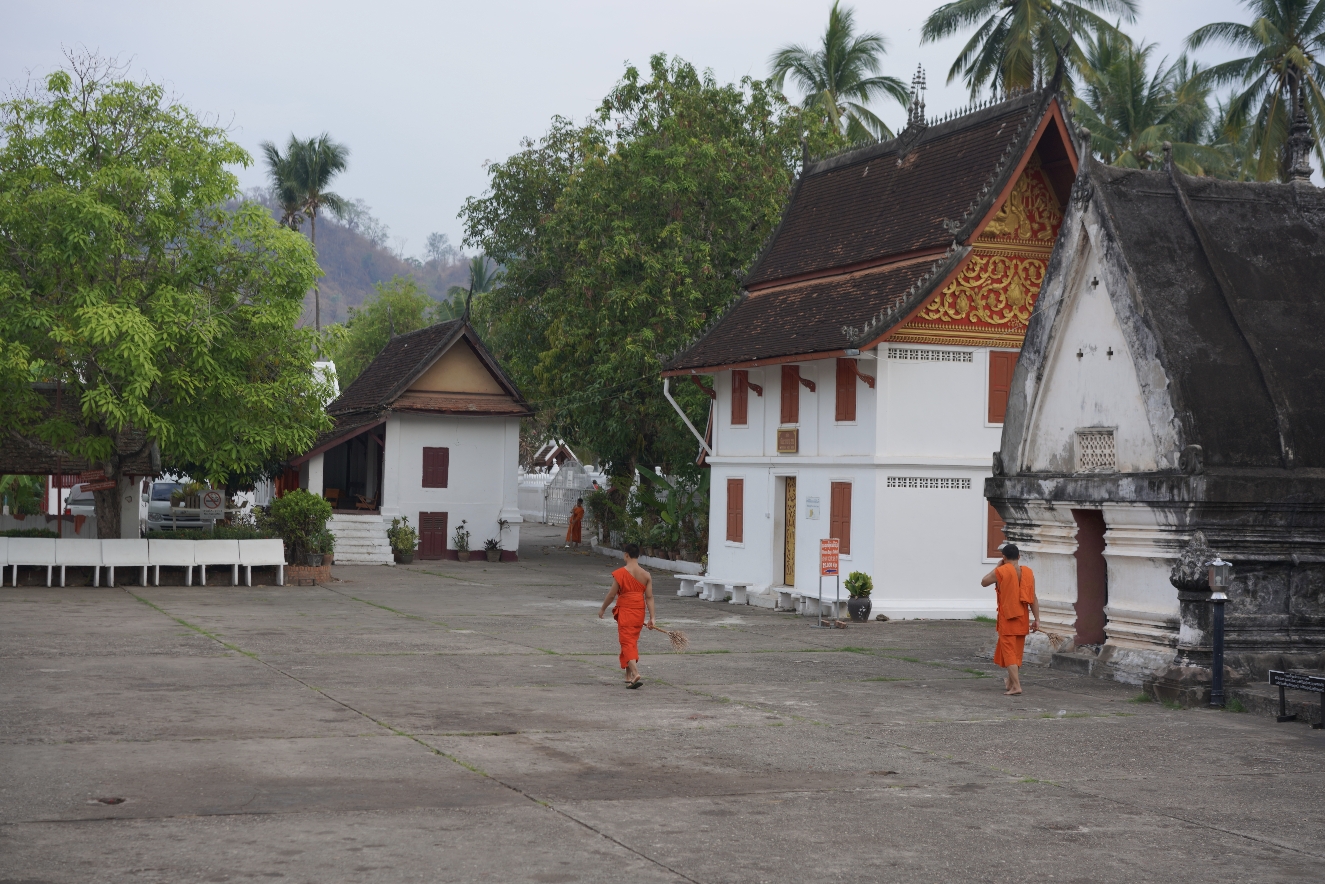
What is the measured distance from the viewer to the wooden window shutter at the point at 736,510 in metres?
26.2

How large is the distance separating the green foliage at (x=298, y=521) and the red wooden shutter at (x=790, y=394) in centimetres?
939

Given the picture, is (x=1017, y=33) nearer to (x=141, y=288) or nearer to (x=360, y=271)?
(x=141, y=288)

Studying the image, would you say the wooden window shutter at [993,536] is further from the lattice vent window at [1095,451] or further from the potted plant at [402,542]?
the potted plant at [402,542]

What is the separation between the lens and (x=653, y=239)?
105 feet

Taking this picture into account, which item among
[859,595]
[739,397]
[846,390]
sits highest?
[739,397]

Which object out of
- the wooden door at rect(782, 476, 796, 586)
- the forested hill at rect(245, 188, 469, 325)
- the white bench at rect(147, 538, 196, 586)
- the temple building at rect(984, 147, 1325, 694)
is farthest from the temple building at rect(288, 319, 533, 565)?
the forested hill at rect(245, 188, 469, 325)

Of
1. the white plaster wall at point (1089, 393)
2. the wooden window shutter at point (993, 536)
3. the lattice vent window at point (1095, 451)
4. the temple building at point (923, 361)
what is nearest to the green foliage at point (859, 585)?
the temple building at point (923, 361)

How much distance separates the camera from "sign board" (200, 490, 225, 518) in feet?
123

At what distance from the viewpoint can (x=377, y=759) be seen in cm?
976

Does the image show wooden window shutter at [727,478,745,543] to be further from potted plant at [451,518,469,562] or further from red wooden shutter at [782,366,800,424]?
potted plant at [451,518,469,562]

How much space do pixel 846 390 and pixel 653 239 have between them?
32.6ft

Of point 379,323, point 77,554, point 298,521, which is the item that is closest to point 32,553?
point 77,554

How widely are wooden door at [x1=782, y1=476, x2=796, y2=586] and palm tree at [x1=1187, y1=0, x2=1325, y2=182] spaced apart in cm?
1713

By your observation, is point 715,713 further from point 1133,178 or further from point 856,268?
point 856,268
